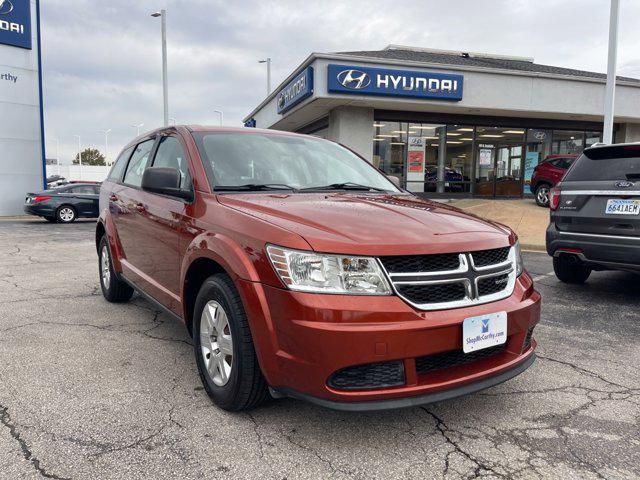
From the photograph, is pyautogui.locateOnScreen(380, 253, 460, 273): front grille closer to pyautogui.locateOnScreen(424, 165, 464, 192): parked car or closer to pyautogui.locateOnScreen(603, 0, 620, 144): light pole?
pyautogui.locateOnScreen(603, 0, 620, 144): light pole

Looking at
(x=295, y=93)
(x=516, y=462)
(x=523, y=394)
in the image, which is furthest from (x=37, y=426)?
(x=295, y=93)

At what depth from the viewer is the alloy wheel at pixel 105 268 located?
5187 mm

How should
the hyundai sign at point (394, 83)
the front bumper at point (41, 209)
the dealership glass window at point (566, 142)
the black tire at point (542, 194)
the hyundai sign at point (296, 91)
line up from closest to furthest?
the hyundai sign at point (394, 83) → the hyundai sign at point (296, 91) → the black tire at point (542, 194) → the front bumper at point (41, 209) → the dealership glass window at point (566, 142)

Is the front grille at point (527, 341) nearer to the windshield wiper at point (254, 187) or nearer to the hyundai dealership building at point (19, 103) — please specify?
the windshield wiper at point (254, 187)

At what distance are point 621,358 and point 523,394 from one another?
1.22 metres

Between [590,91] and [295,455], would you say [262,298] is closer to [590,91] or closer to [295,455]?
[295,455]

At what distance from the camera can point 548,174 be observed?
1546 cm

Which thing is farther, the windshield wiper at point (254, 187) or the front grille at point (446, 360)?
the windshield wiper at point (254, 187)

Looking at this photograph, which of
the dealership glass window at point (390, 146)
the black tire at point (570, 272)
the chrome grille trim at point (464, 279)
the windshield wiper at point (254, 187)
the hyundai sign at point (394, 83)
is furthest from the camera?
the dealership glass window at point (390, 146)

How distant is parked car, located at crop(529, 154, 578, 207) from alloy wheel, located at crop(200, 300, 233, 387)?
47.1 feet

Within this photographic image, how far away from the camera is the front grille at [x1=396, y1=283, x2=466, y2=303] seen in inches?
91.5

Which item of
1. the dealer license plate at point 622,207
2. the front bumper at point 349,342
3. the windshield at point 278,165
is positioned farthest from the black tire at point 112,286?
the dealer license plate at point 622,207

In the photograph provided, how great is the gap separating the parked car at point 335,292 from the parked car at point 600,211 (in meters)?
2.56

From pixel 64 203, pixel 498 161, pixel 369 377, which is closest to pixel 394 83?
pixel 498 161
